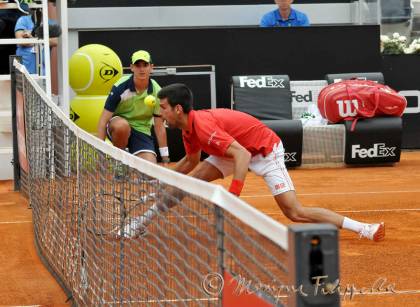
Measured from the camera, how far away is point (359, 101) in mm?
14234

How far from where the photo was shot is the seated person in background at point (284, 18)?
52.9ft

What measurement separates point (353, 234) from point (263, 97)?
5833 mm

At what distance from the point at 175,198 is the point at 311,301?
5.72ft

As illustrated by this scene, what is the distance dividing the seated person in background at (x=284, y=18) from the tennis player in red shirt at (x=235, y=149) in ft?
25.7

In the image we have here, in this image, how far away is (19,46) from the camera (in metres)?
13.3

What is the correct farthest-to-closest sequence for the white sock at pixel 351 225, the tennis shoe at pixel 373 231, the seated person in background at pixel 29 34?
the seated person in background at pixel 29 34, the tennis shoe at pixel 373 231, the white sock at pixel 351 225

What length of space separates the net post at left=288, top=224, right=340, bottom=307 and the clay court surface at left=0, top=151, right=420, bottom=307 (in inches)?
158

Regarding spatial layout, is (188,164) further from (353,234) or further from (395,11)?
(395,11)

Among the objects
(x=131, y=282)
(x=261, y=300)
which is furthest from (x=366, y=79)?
(x=261, y=300)

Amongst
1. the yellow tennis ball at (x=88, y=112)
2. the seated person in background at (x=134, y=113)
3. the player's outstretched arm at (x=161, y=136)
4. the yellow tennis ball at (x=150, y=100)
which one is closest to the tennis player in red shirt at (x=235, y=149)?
the yellow tennis ball at (x=150, y=100)

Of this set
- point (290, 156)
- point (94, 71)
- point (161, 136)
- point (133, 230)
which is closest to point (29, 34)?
point (94, 71)

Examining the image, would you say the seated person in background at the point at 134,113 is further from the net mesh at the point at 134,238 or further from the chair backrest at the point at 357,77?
the chair backrest at the point at 357,77

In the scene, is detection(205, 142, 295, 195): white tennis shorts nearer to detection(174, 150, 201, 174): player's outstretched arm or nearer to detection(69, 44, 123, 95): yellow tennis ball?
detection(174, 150, 201, 174): player's outstretched arm

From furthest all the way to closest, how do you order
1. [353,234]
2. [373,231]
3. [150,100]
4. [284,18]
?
[284,18] → [150,100] → [353,234] → [373,231]
